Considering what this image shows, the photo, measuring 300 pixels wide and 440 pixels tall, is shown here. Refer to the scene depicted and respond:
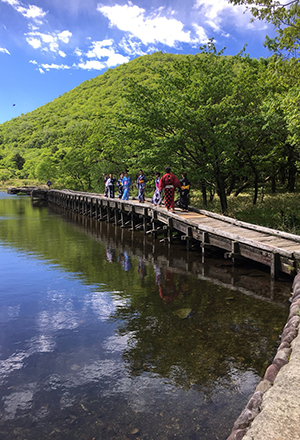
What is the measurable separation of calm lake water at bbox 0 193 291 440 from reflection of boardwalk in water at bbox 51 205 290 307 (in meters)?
0.08

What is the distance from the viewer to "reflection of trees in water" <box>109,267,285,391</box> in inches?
232

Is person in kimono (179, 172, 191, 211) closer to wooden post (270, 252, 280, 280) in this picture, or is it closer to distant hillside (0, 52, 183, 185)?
wooden post (270, 252, 280, 280)

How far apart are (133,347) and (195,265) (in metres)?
7.03

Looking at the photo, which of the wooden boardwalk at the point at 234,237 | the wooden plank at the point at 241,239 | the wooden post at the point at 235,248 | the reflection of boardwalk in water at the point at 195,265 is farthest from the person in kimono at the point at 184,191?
the wooden post at the point at 235,248

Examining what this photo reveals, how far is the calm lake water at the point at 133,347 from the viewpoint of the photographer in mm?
4832

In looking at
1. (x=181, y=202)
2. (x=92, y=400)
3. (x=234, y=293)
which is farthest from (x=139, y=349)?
(x=181, y=202)

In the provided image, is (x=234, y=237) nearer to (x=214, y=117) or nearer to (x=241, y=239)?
(x=241, y=239)

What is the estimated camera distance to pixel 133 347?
22.1 feet

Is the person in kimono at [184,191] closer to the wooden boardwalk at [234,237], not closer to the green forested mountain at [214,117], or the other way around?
the wooden boardwalk at [234,237]

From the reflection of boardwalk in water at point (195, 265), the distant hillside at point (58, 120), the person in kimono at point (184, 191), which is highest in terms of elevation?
the distant hillside at point (58, 120)

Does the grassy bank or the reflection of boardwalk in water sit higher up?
Result: the grassy bank

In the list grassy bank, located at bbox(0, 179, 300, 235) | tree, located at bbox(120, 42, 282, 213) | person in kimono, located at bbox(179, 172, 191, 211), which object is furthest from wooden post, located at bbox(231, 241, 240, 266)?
tree, located at bbox(120, 42, 282, 213)

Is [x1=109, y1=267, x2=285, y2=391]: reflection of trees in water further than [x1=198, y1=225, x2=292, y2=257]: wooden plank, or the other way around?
[x1=198, y1=225, x2=292, y2=257]: wooden plank

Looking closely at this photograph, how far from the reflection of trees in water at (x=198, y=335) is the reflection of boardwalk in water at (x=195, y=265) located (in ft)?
2.79
